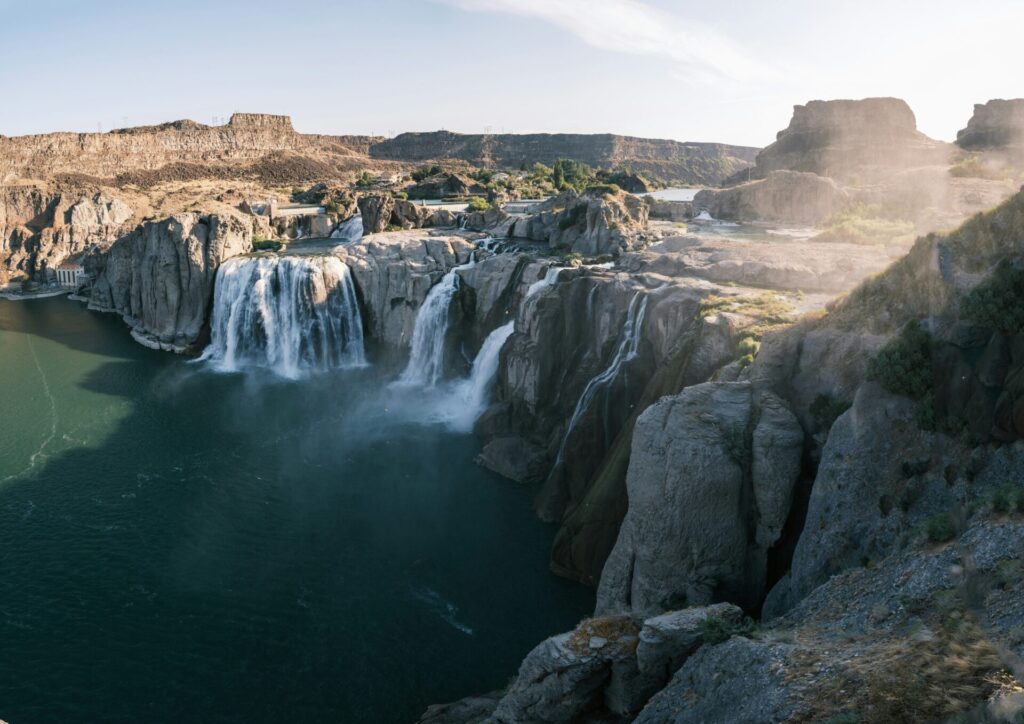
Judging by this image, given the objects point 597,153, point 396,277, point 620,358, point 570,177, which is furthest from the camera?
point 597,153

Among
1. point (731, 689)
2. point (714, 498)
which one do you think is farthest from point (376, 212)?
point (731, 689)

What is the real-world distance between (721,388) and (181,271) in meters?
53.8

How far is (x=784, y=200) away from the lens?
6562 centimetres

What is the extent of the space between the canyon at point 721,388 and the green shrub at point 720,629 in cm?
5

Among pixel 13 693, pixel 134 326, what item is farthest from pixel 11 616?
pixel 134 326

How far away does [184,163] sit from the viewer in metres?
152

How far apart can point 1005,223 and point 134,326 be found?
67.8 metres

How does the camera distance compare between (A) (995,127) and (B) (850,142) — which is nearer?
(A) (995,127)

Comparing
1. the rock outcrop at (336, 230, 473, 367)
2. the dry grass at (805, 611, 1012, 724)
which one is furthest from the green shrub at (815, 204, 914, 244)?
the dry grass at (805, 611, 1012, 724)

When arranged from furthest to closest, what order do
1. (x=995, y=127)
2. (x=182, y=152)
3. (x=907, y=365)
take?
(x=182, y=152)
(x=995, y=127)
(x=907, y=365)

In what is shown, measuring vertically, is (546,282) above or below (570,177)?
below

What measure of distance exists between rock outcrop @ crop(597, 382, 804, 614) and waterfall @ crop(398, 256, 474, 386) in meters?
29.6

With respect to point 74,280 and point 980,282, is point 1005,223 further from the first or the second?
point 74,280

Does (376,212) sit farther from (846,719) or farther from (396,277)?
(846,719)
